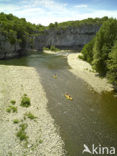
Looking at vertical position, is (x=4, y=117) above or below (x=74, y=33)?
below

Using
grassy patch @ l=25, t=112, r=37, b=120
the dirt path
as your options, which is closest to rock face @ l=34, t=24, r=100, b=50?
the dirt path

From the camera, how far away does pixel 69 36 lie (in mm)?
108250

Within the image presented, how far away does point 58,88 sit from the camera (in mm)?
25094

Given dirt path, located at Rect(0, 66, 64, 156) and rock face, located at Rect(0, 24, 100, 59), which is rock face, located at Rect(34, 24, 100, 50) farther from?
dirt path, located at Rect(0, 66, 64, 156)

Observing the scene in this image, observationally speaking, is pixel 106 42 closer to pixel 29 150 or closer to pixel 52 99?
pixel 52 99

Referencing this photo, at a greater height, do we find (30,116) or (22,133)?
(30,116)

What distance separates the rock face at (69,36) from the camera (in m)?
106

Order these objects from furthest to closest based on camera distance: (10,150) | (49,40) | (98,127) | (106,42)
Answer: (49,40), (106,42), (98,127), (10,150)

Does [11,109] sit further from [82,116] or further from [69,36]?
[69,36]

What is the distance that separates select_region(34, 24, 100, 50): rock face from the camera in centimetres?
10550

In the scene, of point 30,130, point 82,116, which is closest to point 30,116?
point 30,130

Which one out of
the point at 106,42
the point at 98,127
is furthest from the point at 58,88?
the point at 106,42

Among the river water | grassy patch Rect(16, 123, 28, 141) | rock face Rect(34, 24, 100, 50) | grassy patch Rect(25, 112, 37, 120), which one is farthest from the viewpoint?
rock face Rect(34, 24, 100, 50)

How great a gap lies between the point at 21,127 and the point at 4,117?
8.62 ft
